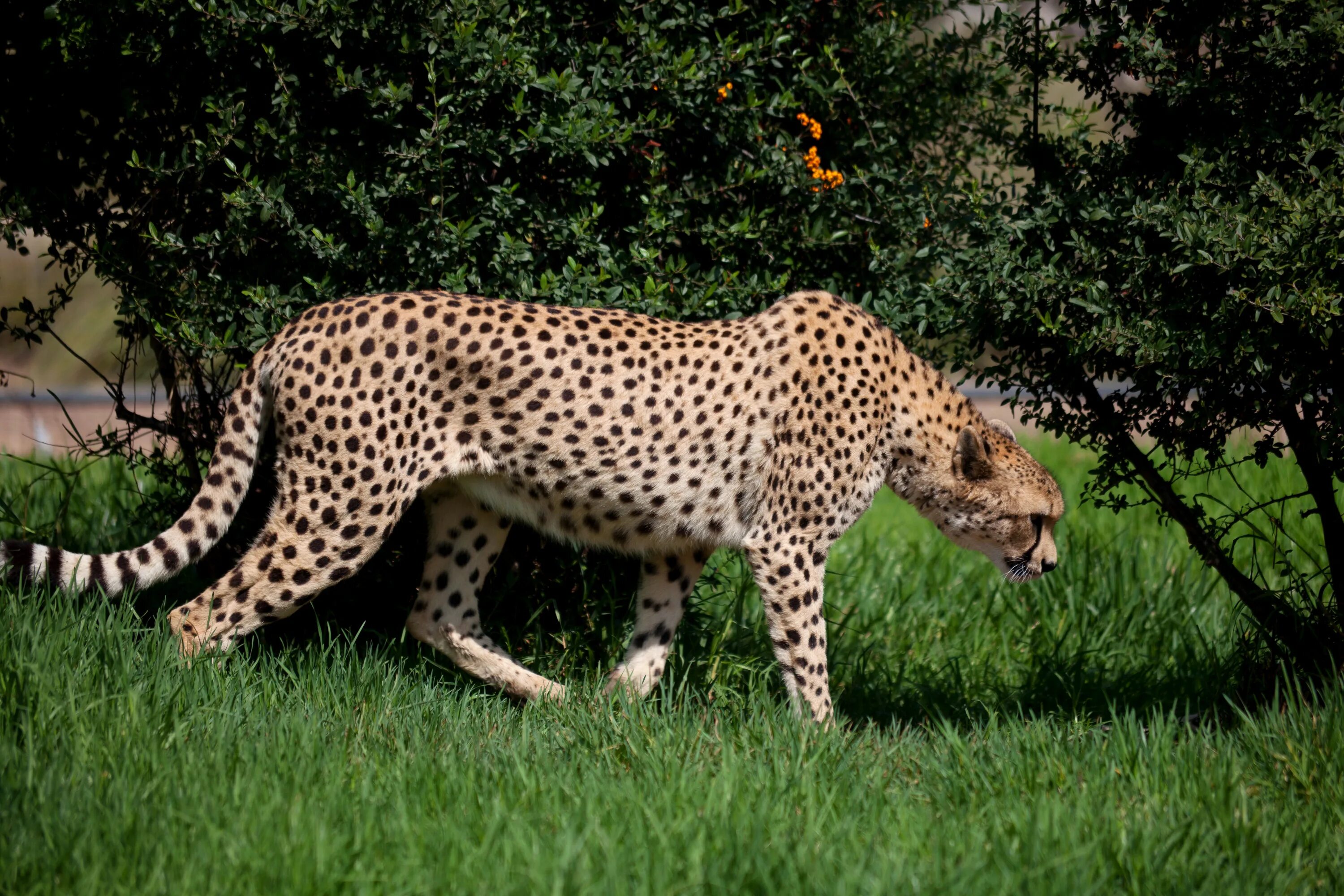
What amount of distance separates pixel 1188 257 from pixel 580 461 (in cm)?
204

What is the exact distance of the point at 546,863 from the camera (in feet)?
9.52

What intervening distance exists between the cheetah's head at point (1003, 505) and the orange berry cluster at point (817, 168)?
1.07 metres

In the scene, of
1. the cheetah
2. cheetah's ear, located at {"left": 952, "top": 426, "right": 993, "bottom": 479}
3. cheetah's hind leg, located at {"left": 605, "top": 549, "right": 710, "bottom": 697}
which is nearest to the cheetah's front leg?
the cheetah

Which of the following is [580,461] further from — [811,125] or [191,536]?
[811,125]

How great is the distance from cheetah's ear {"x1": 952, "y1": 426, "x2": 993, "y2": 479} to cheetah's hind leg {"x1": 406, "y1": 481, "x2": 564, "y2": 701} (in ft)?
5.47

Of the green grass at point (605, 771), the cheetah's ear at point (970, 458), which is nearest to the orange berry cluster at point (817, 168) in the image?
the cheetah's ear at point (970, 458)

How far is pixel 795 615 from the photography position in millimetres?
4375

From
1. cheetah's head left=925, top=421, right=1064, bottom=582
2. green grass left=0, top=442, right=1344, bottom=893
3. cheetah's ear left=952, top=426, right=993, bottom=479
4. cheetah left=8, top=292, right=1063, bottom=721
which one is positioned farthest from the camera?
cheetah's head left=925, top=421, right=1064, bottom=582

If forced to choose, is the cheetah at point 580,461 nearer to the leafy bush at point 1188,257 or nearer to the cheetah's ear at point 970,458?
the cheetah's ear at point 970,458

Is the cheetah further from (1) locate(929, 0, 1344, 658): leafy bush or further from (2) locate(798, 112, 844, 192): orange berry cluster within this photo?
(2) locate(798, 112, 844, 192): orange berry cluster

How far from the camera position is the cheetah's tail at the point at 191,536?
3969 millimetres

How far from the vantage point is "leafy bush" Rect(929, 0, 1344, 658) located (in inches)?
154

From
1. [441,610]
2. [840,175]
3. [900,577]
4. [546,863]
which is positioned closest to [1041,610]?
[900,577]

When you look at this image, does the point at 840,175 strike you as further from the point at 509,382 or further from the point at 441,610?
the point at 441,610
